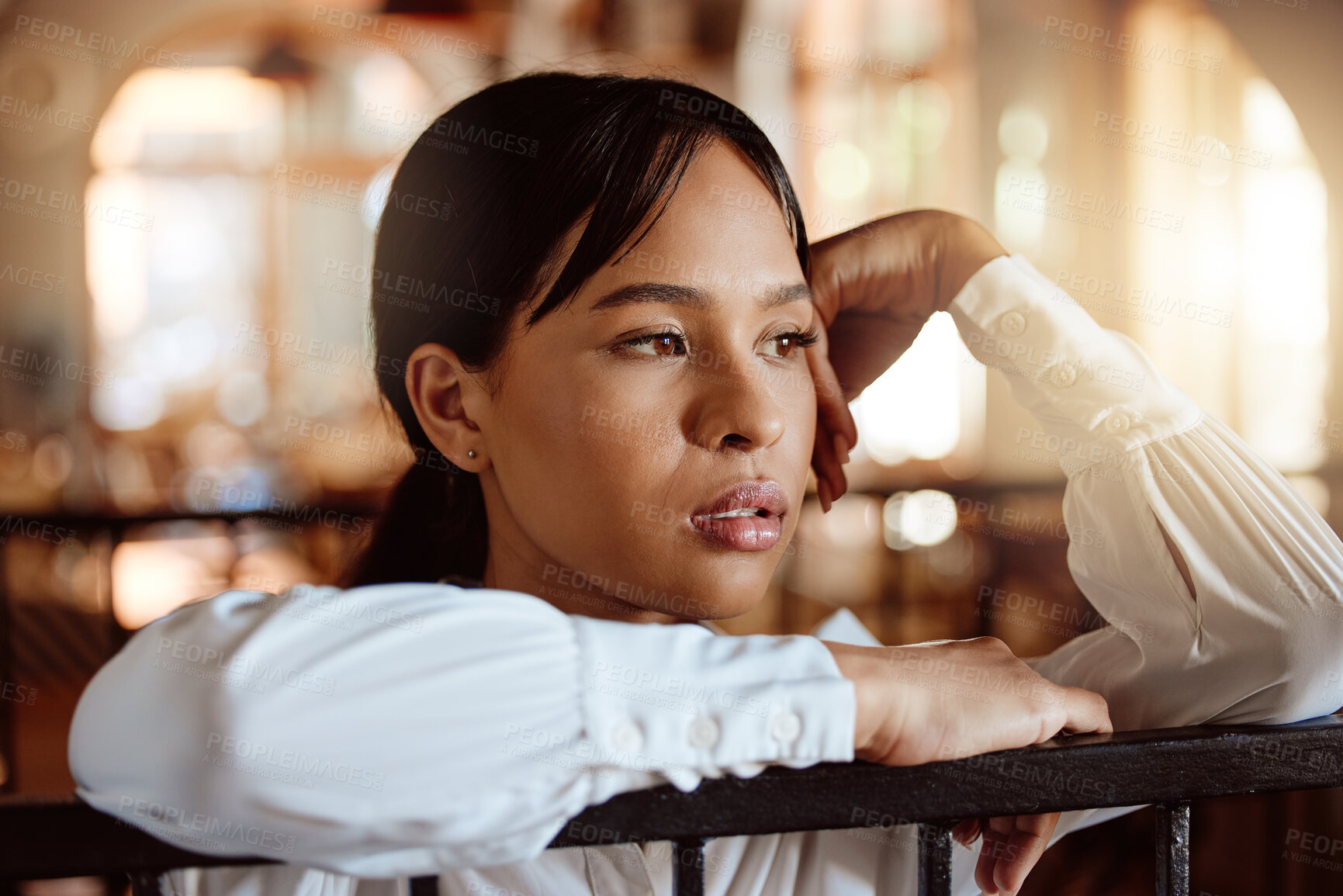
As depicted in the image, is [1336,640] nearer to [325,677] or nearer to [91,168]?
[325,677]

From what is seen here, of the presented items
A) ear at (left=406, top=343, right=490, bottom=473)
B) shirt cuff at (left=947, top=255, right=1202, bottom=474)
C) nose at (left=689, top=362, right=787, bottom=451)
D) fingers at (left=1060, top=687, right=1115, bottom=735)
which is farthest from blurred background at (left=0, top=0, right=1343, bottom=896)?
fingers at (left=1060, top=687, right=1115, bottom=735)

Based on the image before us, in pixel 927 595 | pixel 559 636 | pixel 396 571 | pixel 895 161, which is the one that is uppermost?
pixel 895 161

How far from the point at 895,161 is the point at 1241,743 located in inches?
249

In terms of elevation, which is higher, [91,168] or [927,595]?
[91,168]

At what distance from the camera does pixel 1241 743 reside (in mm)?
675

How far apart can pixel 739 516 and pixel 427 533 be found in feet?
1.97

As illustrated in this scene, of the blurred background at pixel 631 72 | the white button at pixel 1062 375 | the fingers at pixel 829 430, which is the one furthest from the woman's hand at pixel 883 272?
the blurred background at pixel 631 72

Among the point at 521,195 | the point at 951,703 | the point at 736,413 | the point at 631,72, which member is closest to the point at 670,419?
the point at 736,413

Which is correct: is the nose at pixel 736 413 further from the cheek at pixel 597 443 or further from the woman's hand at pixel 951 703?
the woman's hand at pixel 951 703

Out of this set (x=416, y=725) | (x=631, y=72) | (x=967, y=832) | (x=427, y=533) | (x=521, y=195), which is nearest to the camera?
(x=416, y=725)

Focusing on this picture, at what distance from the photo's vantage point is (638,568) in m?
0.97

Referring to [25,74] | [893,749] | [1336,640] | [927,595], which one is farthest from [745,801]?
[25,74]

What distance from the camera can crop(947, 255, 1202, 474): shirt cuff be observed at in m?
1.10

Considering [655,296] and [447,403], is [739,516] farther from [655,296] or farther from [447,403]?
[447,403]
